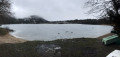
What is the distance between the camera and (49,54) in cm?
1312

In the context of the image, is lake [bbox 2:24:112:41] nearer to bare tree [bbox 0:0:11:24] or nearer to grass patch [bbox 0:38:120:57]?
bare tree [bbox 0:0:11:24]

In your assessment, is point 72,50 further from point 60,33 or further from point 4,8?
point 60,33

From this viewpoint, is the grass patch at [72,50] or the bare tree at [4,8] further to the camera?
the bare tree at [4,8]

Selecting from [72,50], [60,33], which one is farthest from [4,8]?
[72,50]

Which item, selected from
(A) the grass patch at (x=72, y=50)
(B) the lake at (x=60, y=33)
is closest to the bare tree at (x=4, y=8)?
(B) the lake at (x=60, y=33)

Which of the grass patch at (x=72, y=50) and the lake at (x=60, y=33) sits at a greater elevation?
the grass patch at (x=72, y=50)

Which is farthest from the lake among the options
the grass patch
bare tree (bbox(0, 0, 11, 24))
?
the grass patch

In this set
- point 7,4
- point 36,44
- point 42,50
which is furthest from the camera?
point 7,4

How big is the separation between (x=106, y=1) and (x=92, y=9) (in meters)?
1.14

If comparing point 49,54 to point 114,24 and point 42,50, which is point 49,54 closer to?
point 42,50

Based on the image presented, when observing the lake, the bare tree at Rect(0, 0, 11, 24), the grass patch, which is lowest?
the lake

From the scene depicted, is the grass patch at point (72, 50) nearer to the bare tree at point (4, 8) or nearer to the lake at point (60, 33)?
the lake at point (60, 33)

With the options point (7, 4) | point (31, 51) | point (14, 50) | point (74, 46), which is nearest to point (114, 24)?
point (74, 46)

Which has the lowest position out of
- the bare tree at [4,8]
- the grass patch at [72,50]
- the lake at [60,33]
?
the lake at [60,33]
